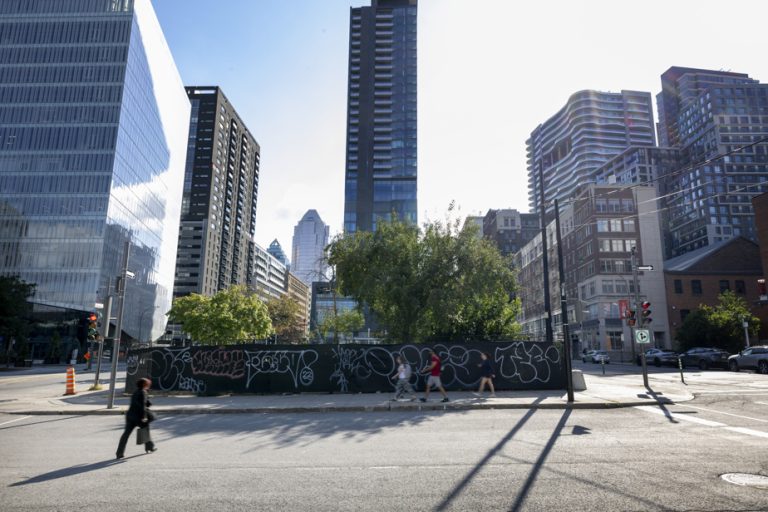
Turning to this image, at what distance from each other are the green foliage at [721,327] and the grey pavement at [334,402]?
2940 centimetres

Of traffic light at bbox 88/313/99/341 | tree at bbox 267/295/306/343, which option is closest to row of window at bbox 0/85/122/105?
tree at bbox 267/295/306/343

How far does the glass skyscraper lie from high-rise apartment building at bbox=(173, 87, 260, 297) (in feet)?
103

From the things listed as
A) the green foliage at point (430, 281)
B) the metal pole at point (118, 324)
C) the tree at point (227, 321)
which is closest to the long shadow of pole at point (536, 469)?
the green foliage at point (430, 281)

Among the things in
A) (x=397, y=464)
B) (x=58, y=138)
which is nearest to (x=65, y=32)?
(x=58, y=138)

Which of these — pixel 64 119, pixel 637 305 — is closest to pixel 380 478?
pixel 637 305

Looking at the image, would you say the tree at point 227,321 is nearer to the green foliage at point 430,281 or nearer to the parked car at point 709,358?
the green foliage at point 430,281

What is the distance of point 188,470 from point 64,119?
8659 centimetres

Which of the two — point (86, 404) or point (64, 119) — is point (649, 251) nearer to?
point (86, 404)

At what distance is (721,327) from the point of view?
138 ft

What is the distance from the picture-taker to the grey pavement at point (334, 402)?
14.2m

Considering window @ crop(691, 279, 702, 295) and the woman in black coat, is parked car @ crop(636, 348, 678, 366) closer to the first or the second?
window @ crop(691, 279, 702, 295)

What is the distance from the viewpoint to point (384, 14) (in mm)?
119125

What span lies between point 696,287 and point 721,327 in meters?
17.5

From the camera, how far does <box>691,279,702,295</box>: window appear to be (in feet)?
188
